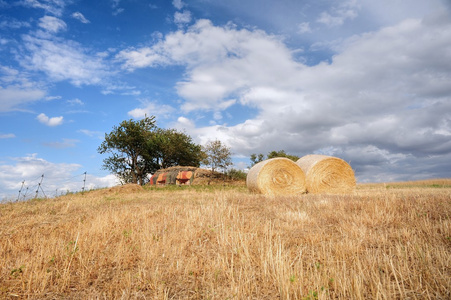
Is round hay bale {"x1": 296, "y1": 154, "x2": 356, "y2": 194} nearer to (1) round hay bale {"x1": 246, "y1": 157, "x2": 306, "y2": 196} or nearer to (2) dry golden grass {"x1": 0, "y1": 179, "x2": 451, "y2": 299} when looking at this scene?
(1) round hay bale {"x1": 246, "y1": 157, "x2": 306, "y2": 196}

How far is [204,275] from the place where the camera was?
4.01 m

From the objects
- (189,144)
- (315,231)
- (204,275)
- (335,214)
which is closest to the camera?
(204,275)

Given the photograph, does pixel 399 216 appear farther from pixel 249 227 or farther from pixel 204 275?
pixel 204 275

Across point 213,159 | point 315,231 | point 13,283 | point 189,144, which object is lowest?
point 13,283

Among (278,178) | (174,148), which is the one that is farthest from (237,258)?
(174,148)

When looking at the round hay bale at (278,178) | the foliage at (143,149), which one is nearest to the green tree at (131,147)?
the foliage at (143,149)

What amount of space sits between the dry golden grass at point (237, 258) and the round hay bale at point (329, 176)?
277 inches

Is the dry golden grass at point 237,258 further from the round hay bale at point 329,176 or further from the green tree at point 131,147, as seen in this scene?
the green tree at point 131,147

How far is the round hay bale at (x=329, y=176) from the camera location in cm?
1508

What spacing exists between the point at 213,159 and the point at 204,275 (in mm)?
32868

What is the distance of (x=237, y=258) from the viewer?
468 cm

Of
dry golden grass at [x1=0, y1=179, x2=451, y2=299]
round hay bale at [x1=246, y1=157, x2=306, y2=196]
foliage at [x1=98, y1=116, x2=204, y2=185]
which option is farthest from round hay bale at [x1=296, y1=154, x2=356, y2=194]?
foliage at [x1=98, y1=116, x2=204, y2=185]

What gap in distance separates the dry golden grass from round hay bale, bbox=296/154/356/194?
7030mm

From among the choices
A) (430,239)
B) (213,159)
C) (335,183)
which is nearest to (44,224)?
(430,239)
